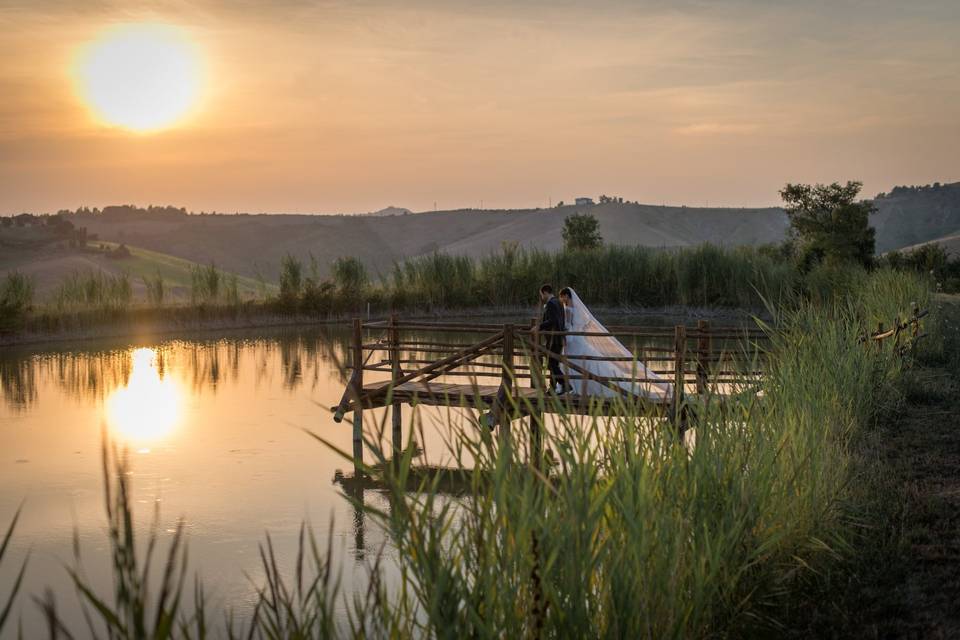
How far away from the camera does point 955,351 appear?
37.4 feet

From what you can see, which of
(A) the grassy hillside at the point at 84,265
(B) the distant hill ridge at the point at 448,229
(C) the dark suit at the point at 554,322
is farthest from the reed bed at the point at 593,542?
(B) the distant hill ridge at the point at 448,229

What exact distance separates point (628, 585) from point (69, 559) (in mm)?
5871

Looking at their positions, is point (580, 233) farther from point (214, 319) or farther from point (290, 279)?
point (214, 319)

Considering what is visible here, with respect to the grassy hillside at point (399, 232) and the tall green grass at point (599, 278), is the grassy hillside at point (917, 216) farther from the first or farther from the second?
the tall green grass at point (599, 278)

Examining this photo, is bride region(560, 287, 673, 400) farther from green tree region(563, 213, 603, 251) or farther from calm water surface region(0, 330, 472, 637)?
green tree region(563, 213, 603, 251)

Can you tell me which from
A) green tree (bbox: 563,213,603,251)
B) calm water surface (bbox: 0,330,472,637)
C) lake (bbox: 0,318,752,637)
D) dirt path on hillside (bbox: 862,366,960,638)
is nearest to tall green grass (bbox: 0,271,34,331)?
→ calm water surface (bbox: 0,330,472,637)

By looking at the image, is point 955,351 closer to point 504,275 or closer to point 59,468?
point 59,468

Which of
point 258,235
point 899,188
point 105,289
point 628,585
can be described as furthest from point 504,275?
point 899,188

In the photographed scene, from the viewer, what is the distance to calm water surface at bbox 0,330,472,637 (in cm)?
776

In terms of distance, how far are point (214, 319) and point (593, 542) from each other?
22.7 meters

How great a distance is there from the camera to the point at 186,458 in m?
11.1

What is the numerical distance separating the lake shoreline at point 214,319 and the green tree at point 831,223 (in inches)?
157

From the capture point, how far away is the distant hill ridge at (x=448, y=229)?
8594 centimetres

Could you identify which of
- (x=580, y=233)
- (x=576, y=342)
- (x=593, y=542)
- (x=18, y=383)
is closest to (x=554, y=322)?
(x=576, y=342)
